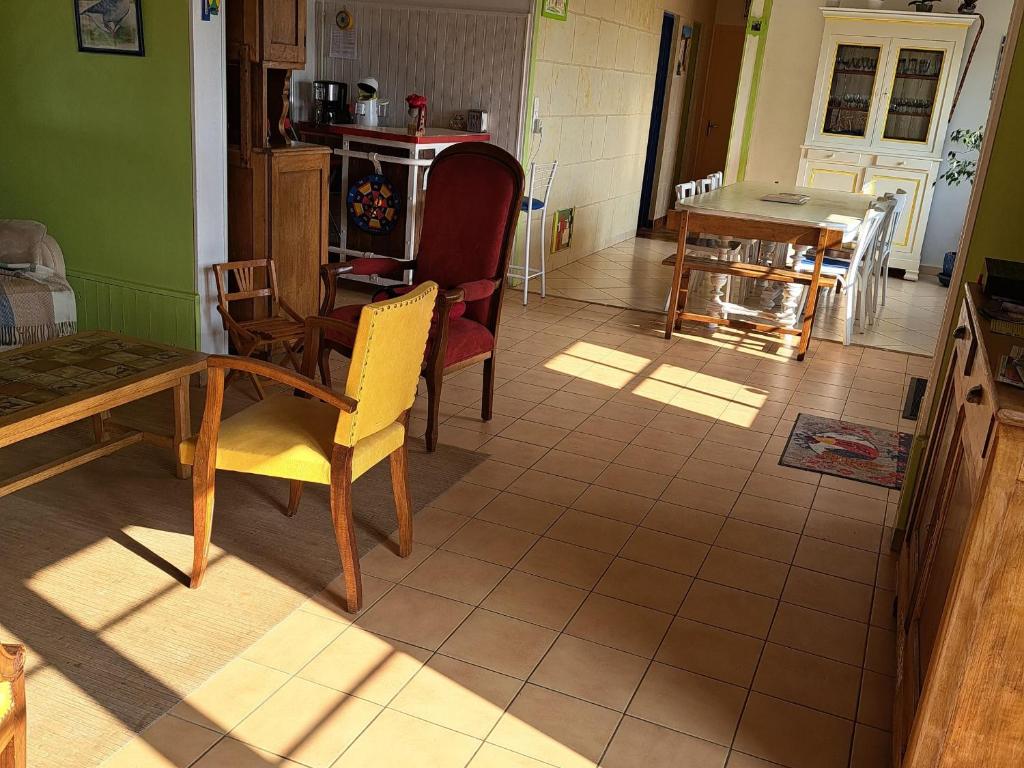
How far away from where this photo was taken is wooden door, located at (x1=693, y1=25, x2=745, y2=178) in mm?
11852

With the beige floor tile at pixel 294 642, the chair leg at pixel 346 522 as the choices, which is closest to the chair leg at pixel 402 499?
the chair leg at pixel 346 522

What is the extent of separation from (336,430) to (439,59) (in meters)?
4.98

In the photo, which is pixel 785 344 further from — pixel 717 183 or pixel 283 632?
pixel 283 632

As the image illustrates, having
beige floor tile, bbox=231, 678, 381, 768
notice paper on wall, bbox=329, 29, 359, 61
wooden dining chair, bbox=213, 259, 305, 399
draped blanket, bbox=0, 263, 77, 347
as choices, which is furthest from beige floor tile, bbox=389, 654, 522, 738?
notice paper on wall, bbox=329, 29, 359, 61

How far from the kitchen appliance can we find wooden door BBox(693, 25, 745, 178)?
607 cm

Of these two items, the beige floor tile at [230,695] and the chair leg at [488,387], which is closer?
the beige floor tile at [230,695]

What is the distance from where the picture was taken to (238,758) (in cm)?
227

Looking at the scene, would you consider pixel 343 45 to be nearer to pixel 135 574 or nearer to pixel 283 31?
pixel 283 31

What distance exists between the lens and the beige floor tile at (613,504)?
371 centimetres

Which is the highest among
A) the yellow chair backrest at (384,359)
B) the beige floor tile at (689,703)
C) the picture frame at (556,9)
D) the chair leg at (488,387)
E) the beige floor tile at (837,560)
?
the picture frame at (556,9)

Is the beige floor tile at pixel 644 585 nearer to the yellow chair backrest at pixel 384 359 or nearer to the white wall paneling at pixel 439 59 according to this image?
the yellow chair backrest at pixel 384 359

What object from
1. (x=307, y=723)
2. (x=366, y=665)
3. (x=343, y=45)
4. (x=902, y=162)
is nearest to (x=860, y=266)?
(x=902, y=162)

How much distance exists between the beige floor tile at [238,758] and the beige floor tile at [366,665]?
0.97 ft

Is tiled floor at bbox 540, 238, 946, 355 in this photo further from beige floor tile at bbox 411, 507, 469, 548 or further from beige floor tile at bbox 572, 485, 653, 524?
beige floor tile at bbox 411, 507, 469, 548
